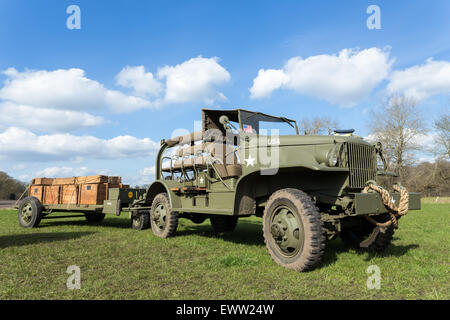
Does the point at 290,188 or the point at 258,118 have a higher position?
the point at 258,118

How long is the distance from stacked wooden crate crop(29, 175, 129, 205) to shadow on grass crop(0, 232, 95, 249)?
56.9 inches

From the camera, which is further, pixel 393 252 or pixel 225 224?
pixel 225 224

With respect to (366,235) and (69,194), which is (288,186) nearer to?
(366,235)

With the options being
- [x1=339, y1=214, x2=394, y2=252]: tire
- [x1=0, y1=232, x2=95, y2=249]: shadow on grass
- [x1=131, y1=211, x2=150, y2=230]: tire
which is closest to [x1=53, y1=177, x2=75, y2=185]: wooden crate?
[x1=0, y1=232, x2=95, y2=249]: shadow on grass

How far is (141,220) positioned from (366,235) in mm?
5726

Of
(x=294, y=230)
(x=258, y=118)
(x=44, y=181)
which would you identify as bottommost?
(x=294, y=230)

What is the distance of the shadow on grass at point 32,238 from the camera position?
6.09 metres

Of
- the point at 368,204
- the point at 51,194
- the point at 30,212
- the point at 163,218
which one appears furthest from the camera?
the point at 51,194

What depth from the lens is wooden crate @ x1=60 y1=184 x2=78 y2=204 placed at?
8.88 meters

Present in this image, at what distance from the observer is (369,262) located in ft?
14.7

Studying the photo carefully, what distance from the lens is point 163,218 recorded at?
729 centimetres

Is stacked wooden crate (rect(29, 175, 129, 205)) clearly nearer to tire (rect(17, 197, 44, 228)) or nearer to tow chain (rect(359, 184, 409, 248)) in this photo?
tire (rect(17, 197, 44, 228))

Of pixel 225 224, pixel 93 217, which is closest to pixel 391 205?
pixel 225 224
